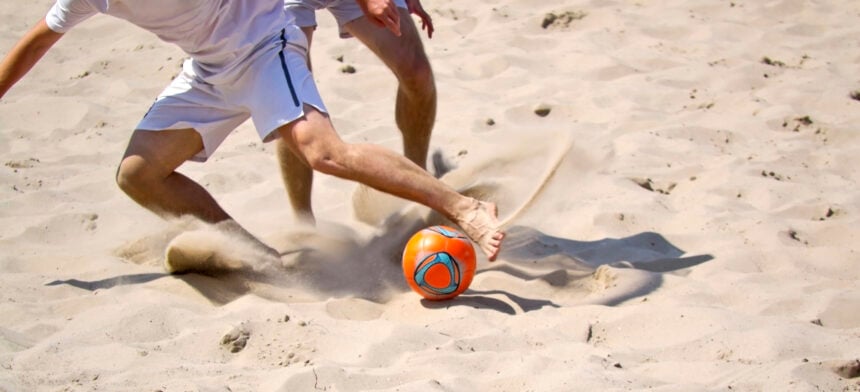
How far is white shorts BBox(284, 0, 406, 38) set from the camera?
14.3 ft

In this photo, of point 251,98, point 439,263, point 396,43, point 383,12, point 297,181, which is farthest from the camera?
point 297,181

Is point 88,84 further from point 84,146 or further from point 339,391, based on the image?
point 339,391

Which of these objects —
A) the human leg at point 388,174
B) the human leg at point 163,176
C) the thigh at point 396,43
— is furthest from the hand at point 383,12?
the human leg at point 163,176

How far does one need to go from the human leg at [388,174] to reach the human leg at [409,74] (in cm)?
88

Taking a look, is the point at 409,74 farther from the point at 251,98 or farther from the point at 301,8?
the point at 251,98

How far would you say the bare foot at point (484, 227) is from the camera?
11.3 ft

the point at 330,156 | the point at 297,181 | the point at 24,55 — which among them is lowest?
the point at 297,181

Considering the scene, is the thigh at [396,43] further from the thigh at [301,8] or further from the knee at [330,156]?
the knee at [330,156]

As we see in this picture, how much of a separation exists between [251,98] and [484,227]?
107 cm

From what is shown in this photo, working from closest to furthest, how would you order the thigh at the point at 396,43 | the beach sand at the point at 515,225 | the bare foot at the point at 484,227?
the beach sand at the point at 515,225
the bare foot at the point at 484,227
the thigh at the point at 396,43

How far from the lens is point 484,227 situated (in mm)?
3479

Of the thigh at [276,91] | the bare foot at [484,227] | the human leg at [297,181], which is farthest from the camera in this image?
the human leg at [297,181]

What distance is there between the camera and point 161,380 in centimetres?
287

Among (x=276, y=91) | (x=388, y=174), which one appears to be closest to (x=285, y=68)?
(x=276, y=91)
